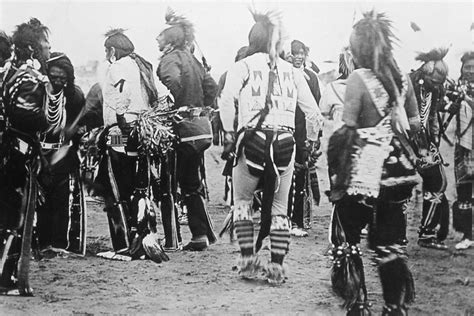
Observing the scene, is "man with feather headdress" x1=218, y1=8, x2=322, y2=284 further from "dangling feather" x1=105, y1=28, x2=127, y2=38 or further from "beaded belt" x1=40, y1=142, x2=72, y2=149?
"beaded belt" x1=40, y1=142, x2=72, y2=149

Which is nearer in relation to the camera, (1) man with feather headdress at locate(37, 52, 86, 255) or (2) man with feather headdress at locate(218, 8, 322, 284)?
(2) man with feather headdress at locate(218, 8, 322, 284)

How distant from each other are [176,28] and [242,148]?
0.83 metres

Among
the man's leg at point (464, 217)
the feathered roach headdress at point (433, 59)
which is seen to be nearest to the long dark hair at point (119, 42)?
the feathered roach headdress at point (433, 59)

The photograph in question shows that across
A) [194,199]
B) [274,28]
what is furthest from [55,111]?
[274,28]

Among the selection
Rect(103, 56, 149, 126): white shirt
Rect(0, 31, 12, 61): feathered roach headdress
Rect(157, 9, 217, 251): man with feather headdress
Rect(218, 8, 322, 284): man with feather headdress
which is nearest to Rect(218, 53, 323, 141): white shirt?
Rect(218, 8, 322, 284): man with feather headdress

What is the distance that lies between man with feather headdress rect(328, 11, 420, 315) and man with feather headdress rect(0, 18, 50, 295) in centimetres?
181

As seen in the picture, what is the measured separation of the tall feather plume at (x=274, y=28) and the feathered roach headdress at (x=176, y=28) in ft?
1.31

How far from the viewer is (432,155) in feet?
12.5

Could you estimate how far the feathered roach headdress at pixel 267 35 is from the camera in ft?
11.9

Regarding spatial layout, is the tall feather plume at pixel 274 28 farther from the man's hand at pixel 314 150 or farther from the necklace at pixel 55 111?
the necklace at pixel 55 111

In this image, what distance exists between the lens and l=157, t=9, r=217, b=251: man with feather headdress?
369cm

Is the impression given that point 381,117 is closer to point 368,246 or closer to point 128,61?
point 368,246

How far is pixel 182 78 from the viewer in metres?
3.70

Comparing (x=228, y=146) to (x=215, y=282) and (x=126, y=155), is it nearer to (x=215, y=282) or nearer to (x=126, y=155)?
(x=126, y=155)
